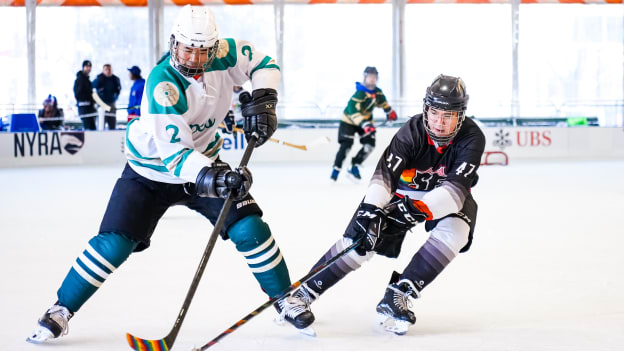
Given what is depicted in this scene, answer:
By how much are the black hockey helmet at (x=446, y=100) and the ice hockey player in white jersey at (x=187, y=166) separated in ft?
1.77

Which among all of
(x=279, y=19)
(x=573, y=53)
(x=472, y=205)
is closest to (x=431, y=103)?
(x=472, y=205)

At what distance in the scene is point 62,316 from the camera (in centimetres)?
251

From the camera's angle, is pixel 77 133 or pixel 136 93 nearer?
pixel 136 93

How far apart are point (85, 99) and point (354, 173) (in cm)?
521

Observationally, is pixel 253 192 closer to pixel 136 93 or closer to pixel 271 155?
pixel 136 93

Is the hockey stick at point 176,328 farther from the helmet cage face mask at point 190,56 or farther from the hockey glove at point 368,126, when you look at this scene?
the hockey glove at point 368,126

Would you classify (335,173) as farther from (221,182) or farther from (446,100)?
(221,182)

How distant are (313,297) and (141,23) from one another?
1209cm

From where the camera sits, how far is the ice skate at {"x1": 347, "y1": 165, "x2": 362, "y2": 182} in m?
8.02

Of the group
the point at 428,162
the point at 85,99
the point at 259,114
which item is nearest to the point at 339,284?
the point at 428,162

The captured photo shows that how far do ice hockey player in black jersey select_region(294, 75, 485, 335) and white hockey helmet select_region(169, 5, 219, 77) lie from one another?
0.69m

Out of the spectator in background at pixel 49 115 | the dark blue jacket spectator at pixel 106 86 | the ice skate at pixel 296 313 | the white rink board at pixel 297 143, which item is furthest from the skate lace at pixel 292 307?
the spectator in background at pixel 49 115

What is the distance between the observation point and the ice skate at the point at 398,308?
2555 millimetres

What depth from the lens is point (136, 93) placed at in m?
8.19
